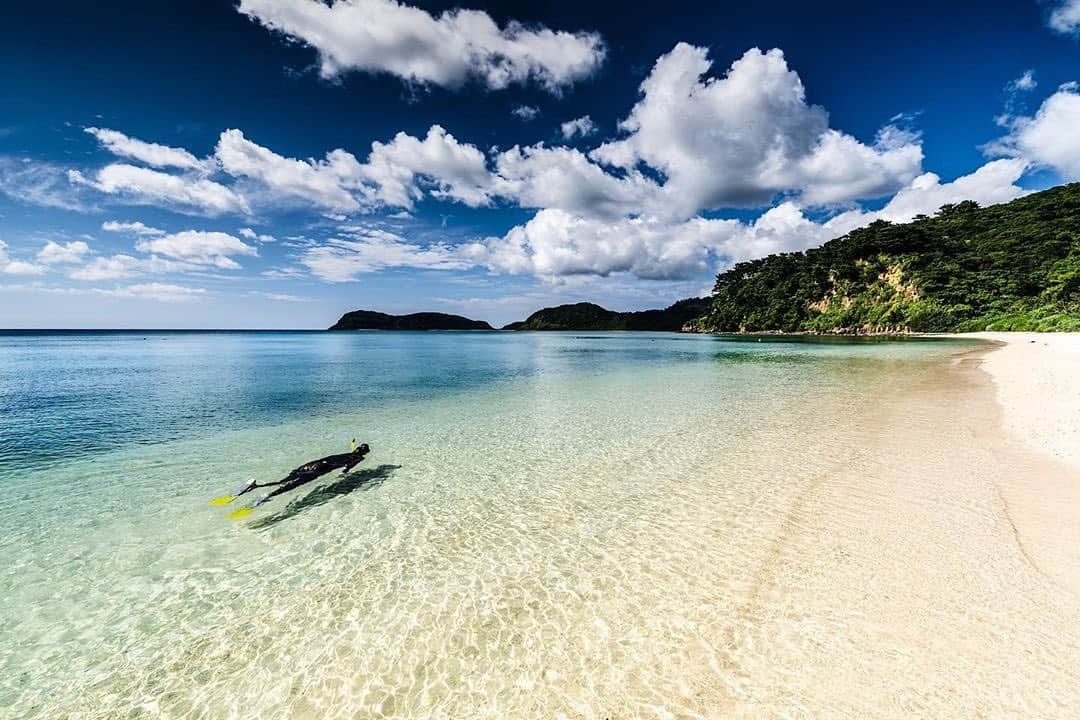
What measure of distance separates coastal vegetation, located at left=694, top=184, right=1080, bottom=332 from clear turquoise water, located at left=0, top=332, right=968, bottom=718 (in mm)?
89252

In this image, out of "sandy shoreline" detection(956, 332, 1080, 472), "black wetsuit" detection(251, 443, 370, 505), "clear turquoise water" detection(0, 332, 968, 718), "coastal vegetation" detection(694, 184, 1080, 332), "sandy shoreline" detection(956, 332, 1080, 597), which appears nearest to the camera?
"clear turquoise water" detection(0, 332, 968, 718)

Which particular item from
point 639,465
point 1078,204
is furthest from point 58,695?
point 1078,204

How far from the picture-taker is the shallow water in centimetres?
456

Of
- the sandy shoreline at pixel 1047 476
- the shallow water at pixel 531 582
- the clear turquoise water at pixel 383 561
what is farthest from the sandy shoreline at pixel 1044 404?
the clear turquoise water at pixel 383 561

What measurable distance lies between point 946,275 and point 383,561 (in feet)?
397

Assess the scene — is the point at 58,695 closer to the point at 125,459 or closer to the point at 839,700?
the point at 839,700

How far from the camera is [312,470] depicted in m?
11.0

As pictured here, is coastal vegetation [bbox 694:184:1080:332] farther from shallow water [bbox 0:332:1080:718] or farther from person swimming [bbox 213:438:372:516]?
person swimming [bbox 213:438:372:516]

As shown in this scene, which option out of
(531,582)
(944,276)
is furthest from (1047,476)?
(944,276)

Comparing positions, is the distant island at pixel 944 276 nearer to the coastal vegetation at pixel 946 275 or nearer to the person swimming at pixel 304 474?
the coastal vegetation at pixel 946 275

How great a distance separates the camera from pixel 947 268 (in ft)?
290

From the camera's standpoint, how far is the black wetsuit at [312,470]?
1002 cm

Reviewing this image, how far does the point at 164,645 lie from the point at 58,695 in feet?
2.97

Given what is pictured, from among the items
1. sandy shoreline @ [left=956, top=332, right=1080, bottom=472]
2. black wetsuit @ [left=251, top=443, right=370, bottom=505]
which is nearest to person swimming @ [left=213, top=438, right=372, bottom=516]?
black wetsuit @ [left=251, top=443, right=370, bottom=505]
